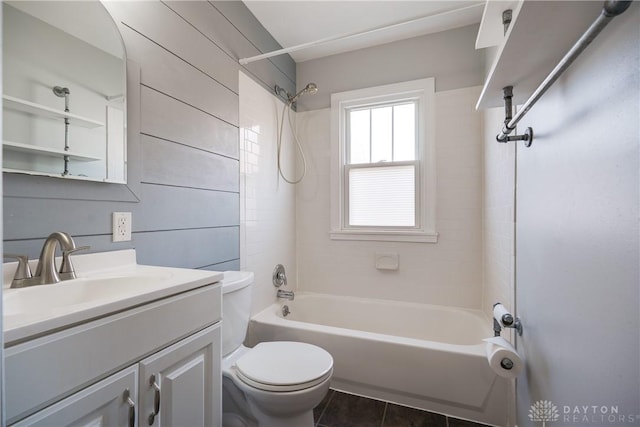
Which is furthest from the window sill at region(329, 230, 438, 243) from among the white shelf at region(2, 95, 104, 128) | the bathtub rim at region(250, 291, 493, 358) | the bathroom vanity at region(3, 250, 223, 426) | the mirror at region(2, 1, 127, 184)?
the white shelf at region(2, 95, 104, 128)

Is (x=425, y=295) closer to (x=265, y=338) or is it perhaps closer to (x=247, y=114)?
(x=265, y=338)

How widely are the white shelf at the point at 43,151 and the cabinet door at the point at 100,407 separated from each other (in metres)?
0.76

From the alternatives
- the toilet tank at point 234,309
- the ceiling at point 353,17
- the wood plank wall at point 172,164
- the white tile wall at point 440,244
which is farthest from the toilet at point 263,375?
the ceiling at point 353,17

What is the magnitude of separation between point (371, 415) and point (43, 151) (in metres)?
1.90

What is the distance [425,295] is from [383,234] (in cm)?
57

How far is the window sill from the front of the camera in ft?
7.49

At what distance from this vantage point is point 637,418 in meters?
0.59

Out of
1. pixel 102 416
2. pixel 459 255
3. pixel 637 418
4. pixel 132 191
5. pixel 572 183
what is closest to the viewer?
pixel 637 418

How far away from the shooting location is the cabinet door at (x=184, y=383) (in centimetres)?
81

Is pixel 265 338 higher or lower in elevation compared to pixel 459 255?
lower

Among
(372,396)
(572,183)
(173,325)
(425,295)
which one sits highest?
(572,183)

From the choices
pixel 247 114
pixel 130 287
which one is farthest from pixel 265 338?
pixel 247 114

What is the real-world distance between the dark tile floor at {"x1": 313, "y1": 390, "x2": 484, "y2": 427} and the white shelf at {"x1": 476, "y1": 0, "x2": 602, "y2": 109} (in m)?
1.64

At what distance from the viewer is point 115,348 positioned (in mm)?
719
